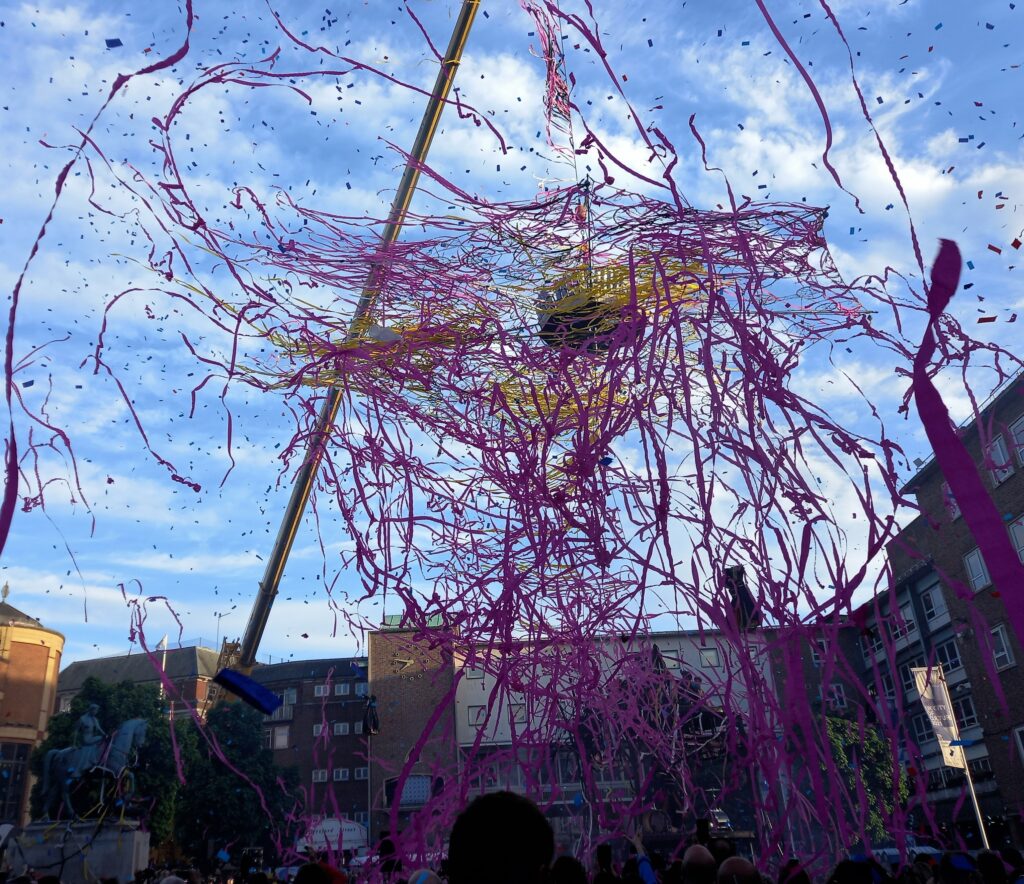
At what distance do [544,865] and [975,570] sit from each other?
24.9 m

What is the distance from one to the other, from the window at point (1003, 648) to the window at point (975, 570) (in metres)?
1.21

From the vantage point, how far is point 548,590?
22.8ft

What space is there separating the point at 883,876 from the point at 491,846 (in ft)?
8.51

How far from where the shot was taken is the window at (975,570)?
22.6 m

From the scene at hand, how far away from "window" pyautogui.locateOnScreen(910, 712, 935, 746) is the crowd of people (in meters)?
29.2

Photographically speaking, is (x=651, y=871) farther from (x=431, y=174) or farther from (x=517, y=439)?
(x=431, y=174)

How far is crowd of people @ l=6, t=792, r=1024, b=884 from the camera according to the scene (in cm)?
170

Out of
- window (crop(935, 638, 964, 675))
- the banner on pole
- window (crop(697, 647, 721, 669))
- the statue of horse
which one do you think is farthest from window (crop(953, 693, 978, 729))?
the statue of horse

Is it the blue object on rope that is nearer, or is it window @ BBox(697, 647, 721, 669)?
window @ BBox(697, 647, 721, 669)

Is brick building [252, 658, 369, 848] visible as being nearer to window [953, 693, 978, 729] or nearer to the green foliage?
→ the green foliage

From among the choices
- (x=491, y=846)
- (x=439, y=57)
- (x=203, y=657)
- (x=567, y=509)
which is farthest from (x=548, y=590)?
(x=203, y=657)

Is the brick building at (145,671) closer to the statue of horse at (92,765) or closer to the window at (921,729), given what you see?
the statue of horse at (92,765)

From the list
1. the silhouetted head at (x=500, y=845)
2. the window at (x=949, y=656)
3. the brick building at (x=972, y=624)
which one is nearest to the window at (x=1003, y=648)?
the brick building at (x=972, y=624)

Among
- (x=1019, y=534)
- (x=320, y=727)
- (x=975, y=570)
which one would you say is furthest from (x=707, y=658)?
(x=320, y=727)
